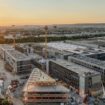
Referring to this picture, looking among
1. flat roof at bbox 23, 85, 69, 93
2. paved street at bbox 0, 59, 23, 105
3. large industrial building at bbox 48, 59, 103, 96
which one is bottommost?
paved street at bbox 0, 59, 23, 105

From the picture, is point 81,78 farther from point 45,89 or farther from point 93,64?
point 45,89

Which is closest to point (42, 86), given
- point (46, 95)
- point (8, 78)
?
point (46, 95)

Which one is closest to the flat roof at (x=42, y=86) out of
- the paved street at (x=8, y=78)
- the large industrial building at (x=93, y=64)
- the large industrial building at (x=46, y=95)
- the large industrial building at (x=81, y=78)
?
the large industrial building at (x=46, y=95)

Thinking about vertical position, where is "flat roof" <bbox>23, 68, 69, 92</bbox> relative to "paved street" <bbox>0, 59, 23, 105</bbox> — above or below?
above

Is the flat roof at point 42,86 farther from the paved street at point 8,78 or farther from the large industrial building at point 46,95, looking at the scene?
the paved street at point 8,78

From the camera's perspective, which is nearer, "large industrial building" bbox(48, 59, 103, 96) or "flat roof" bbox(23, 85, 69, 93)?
"flat roof" bbox(23, 85, 69, 93)

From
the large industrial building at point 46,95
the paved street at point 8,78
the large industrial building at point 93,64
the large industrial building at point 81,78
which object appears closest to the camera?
the large industrial building at point 46,95

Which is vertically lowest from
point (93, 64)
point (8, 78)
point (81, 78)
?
point (8, 78)

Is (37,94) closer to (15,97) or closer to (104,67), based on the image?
(15,97)

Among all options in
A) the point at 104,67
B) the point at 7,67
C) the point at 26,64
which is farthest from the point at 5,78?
the point at 104,67

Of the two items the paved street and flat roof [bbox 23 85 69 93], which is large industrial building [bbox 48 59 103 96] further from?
the paved street

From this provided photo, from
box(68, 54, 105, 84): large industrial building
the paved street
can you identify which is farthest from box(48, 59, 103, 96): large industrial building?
the paved street

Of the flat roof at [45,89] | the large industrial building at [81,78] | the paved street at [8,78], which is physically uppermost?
the flat roof at [45,89]
